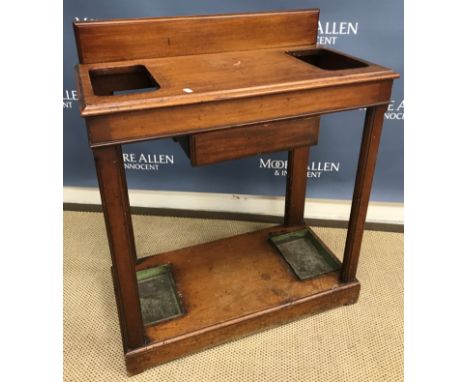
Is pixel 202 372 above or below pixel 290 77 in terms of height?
below

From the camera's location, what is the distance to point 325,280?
1427 millimetres

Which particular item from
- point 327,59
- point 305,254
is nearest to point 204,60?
point 327,59

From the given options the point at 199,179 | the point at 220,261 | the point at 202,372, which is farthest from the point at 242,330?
the point at 199,179

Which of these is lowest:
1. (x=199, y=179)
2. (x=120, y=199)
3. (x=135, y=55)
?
(x=199, y=179)

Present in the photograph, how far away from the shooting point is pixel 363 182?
1.23 meters

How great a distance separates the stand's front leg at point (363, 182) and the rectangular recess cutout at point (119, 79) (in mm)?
625

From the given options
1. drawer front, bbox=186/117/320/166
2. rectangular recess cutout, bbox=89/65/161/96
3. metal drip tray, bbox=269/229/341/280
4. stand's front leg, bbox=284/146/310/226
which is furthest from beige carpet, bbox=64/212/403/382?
rectangular recess cutout, bbox=89/65/161/96

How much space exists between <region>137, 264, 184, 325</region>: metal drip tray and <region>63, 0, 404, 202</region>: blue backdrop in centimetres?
53

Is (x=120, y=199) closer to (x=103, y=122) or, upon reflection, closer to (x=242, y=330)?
(x=103, y=122)

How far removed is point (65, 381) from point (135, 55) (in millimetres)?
989

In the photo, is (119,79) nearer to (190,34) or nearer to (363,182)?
(190,34)

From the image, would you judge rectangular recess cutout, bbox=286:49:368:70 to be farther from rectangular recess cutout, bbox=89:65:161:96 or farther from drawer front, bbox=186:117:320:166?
rectangular recess cutout, bbox=89:65:161:96

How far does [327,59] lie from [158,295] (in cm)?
97

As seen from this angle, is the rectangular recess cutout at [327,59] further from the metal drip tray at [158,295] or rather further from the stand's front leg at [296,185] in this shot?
the metal drip tray at [158,295]
